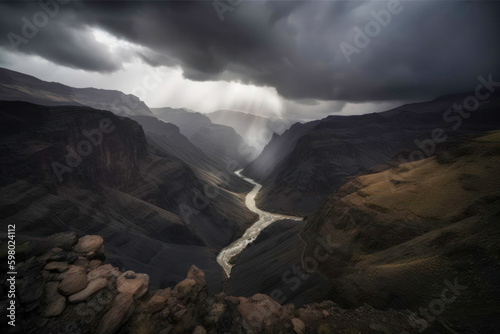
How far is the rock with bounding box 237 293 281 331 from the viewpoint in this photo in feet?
46.1

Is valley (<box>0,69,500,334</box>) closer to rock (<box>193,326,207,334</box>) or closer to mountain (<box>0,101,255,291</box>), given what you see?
mountain (<box>0,101,255,291</box>)

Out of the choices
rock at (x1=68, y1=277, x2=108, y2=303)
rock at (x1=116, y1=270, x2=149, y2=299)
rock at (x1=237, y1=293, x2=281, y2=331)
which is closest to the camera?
rock at (x1=68, y1=277, x2=108, y2=303)

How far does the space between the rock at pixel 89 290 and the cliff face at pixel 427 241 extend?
58.5ft

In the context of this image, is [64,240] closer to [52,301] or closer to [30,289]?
[30,289]

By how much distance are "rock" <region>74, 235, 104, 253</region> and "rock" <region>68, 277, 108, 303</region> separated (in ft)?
10.8

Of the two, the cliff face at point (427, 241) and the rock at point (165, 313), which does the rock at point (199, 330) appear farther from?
the cliff face at point (427, 241)

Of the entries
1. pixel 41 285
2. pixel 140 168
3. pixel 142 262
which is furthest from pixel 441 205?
pixel 140 168

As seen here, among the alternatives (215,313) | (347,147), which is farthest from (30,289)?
(347,147)

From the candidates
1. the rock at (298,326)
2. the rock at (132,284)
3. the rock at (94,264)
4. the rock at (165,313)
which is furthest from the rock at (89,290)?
the rock at (298,326)

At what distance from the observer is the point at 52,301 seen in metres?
11.3

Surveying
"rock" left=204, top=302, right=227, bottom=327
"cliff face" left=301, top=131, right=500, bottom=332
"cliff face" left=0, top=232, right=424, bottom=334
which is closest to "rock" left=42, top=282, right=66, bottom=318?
"cliff face" left=0, top=232, right=424, bottom=334

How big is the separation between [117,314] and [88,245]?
21.4 ft

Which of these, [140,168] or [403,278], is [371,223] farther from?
[140,168]

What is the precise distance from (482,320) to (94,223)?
165 ft
